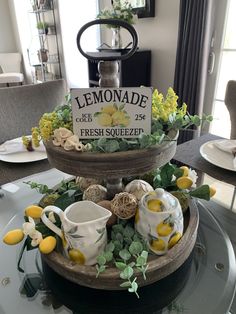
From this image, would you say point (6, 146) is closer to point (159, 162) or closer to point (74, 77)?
point (159, 162)

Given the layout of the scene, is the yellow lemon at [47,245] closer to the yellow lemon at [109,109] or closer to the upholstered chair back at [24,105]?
the yellow lemon at [109,109]

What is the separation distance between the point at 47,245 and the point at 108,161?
0.69 ft

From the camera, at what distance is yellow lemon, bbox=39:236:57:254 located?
50 cm

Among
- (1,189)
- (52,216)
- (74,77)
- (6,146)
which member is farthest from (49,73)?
(52,216)

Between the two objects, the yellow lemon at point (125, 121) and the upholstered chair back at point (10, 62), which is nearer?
the yellow lemon at point (125, 121)

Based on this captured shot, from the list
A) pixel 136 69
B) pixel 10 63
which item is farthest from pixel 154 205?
pixel 10 63

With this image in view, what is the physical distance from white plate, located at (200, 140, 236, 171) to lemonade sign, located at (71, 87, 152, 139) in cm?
52

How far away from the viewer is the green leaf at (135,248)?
0.49 meters

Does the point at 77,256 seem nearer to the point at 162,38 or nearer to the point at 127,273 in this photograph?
the point at 127,273

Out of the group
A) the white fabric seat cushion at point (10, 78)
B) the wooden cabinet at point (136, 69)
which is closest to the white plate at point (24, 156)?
the wooden cabinet at point (136, 69)

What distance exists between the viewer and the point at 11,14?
200 inches

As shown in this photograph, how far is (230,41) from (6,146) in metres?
1.72

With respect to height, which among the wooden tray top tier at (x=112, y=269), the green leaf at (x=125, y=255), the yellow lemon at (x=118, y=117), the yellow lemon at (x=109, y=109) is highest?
the yellow lemon at (x=109, y=109)

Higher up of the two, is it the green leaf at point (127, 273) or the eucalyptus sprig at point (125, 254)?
the green leaf at point (127, 273)
